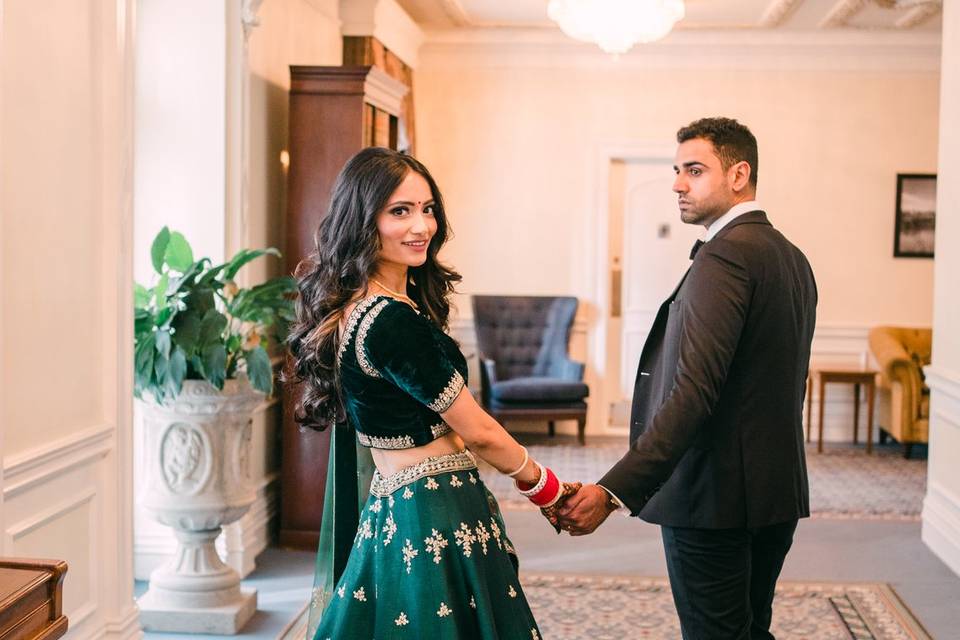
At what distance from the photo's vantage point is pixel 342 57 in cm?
619

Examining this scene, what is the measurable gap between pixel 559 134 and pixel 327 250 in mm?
6009

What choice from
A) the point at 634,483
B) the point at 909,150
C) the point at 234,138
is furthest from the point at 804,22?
the point at 634,483

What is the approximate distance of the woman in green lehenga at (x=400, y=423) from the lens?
2.00 meters

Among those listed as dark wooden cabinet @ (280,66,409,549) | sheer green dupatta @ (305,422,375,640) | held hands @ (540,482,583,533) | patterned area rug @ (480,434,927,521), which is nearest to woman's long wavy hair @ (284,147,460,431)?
sheer green dupatta @ (305,422,375,640)

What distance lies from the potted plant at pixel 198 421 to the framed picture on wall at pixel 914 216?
17.7ft

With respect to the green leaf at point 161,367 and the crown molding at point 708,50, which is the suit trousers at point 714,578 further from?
the crown molding at point 708,50

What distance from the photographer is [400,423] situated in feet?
6.79

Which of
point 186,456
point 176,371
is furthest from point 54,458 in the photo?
point 186,456

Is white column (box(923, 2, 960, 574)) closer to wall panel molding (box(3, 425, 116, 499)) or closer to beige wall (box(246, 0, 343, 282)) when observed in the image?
beige wall (box(246, 0, 343, 282))

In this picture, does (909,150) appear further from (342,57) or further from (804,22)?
(342,57)

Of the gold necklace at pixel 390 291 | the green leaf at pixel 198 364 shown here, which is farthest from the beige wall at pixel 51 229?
the gold necklace at pixel 390 291

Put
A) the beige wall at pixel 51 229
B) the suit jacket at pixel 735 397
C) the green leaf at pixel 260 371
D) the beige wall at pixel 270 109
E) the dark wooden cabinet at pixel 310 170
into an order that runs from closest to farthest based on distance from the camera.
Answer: the suit jacket at pixel 735 397
the beige wall at pixel 51 229
the green leaf at pixel 260 371
the beige wall at pixel 270 109
the dark wooden cabinet at pixel 310 170

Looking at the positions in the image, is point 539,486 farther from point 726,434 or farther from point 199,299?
point 199,299

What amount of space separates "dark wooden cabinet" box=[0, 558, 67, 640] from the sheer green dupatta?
71cm
